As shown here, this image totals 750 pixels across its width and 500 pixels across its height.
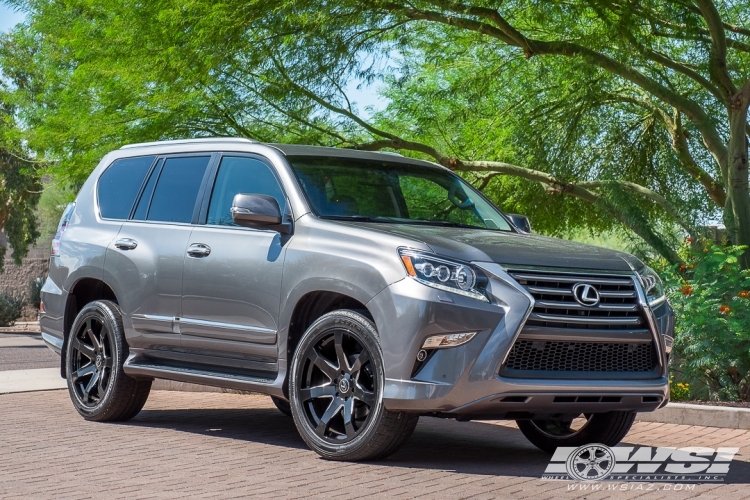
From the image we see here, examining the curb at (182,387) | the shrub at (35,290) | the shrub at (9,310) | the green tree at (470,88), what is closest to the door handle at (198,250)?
the curb at (182,387)

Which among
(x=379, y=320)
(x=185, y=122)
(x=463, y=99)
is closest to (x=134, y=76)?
(x=185, y=122)

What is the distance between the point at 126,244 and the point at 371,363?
9.66ft

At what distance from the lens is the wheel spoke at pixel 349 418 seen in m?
7.18

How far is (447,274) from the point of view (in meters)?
6.84

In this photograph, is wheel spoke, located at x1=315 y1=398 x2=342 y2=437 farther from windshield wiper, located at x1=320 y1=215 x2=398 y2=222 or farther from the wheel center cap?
windshield wiper, located at x1=320 y1=215 x2=398 y2=222

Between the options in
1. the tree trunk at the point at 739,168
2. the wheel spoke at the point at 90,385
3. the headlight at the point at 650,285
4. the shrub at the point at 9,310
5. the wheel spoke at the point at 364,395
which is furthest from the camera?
the shrub at the point at 9,310

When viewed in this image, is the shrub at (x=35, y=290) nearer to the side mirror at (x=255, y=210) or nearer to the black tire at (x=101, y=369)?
the black tire at (x=101, y=369)

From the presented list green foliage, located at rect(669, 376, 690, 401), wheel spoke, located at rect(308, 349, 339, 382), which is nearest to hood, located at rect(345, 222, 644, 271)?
wheel spoke, located at rect(308, 349, 339, 382)

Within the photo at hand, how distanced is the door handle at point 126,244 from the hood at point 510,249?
226cm

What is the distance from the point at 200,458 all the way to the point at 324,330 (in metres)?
1.21

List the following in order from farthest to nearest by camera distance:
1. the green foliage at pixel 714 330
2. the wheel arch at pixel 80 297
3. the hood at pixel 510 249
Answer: the green foliage at pixel 714 330, the wheel arch at pixel 80 297, the hood at pixel 510 249

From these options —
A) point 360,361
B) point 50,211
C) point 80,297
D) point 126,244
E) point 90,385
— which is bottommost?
point 50,211

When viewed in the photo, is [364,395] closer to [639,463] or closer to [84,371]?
[639,463]

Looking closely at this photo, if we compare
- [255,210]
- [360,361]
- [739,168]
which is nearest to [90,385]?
[255,210]
